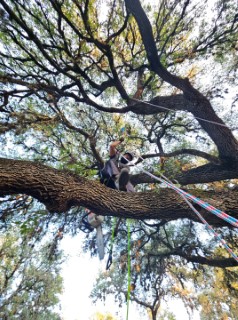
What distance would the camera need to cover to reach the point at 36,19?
14.1 ft

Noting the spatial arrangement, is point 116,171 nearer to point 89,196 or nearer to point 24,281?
point 89,196

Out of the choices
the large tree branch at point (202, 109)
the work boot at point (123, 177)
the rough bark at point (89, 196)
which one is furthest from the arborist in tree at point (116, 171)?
the large tree branch at point (202, 109)

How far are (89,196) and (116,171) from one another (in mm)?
1365

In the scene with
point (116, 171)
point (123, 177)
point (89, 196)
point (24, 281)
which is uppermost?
point (116, 171)

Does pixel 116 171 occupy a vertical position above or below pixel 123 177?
above

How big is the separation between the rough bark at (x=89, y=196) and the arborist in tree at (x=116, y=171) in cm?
65

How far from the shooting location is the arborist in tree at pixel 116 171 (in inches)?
142

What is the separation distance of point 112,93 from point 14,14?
2652 mm

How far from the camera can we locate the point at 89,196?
8.78 ft

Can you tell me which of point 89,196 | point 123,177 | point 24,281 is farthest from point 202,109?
point 24,281

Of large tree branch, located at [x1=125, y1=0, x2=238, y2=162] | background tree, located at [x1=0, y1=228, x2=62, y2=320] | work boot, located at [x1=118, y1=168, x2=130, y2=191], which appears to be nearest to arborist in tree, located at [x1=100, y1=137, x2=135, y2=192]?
work boot, located at [x1=118, y1=168, x2=130, y2=191]

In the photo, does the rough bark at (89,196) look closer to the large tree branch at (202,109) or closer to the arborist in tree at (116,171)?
the arborist in tree at (116,171)

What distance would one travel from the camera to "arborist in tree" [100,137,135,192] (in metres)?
3.61

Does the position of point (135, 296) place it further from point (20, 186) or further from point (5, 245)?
point (20, 186)
